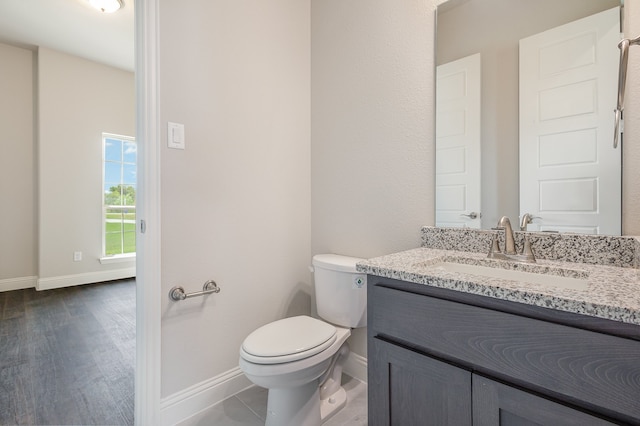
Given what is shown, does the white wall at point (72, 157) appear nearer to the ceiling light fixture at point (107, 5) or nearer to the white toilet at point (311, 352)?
the ceiling light fixture at point (107, 5)

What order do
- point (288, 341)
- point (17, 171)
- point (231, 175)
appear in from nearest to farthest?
point (288, 341) → point (231, 175) → point (17, 171)

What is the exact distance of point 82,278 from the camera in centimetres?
387

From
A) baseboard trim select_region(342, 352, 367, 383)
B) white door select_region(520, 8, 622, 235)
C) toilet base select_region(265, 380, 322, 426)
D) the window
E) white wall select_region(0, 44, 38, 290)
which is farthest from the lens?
the window

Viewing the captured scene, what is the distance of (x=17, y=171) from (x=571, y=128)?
5140 millimetres

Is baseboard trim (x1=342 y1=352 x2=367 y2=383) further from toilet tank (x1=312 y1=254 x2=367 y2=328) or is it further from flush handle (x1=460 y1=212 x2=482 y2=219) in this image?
flush handle (x1=460 y1=212 x2=482 y2=219)

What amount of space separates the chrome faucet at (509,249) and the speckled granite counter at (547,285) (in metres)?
0.04

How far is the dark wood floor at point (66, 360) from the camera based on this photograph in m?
1.52

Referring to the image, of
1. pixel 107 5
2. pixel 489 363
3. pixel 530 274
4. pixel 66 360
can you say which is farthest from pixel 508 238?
pixel 107 5

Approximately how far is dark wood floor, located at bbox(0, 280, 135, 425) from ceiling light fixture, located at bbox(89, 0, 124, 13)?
2810 millimetres

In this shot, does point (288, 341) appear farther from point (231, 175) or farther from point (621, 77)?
point (621, 77)

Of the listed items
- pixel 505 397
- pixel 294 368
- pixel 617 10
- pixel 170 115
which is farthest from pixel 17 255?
pixel 617 10

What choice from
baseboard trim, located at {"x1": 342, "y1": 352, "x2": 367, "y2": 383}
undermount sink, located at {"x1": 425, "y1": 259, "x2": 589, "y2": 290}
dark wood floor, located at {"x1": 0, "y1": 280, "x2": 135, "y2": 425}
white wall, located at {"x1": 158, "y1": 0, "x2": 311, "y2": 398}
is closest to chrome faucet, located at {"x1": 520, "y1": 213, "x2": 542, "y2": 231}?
undermount sink, located at {"x1": 425, "y1": 259, "x2": 589, "y2": 290}

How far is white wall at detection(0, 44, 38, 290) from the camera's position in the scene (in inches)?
137

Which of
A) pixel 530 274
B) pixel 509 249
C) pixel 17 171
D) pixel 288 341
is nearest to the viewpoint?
pixel 530 274
